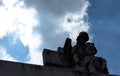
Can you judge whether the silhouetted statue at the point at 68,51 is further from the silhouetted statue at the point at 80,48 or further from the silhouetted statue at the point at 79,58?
the silhouetted statue at the point at 80,48

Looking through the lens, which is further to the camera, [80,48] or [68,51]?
[80,48]

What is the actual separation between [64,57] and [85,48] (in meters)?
0.65

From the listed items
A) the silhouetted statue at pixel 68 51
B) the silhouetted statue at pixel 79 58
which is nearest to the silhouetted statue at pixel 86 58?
the silhouetted statue at pixel 79 58

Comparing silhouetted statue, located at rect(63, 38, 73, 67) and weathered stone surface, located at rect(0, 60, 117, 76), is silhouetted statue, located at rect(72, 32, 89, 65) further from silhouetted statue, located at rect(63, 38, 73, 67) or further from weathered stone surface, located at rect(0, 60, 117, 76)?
weathered stone surface, located at rect(0, 60, 117, 76)

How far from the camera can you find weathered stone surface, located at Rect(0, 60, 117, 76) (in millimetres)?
8120

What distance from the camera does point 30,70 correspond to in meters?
8.43

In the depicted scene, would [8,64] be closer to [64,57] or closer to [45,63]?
[45,63]

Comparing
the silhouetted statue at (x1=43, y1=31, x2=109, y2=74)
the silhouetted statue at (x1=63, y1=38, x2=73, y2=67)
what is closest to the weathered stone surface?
the silhouetted statue at (x1=43, y1=31, x2=109, y2=74)

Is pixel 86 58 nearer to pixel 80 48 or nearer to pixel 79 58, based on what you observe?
pixel 79 58

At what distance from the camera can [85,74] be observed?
9.03 m

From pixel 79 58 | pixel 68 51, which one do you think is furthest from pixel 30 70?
pixel 79 58

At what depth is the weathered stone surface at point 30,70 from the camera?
26.6 feet

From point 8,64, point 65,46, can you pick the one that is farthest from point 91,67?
point 8,64

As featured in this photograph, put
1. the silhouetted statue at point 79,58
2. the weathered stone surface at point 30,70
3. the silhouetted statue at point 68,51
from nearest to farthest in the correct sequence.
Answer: the weathered stone surface at point 30,70 → the silhouetted statue at point 79,58 → the silhouetted statue at point 68,51
